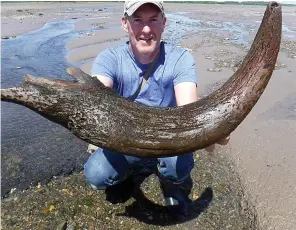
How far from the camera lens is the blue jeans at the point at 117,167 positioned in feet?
12.7

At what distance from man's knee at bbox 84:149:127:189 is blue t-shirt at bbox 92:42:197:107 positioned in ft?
2.55

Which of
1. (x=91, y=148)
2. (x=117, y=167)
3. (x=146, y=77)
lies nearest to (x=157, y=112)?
(x=146, y=77)

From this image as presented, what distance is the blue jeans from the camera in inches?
153

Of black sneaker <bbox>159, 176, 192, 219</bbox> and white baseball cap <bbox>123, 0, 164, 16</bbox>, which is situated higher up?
white baseball cap <bbox>123, 0, 164, 16</bbox>

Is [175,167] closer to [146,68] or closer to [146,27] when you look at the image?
[146,68]

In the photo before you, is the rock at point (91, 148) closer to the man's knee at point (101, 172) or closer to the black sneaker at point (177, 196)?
the man's knee at point (101, 172)

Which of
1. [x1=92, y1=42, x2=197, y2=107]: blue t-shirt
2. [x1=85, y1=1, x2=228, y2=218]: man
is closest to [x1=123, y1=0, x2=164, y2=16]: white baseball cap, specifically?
[x1=85, y1=1, x2=228, y2=218]: man

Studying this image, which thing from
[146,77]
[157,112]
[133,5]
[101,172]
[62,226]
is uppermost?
[133,5]

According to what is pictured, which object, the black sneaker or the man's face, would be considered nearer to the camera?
the man's face

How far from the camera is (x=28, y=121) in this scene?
606 centimetres

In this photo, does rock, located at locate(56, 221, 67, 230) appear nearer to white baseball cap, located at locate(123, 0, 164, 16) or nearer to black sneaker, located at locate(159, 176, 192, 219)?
black sneaker, located at locate(159, 176, 192, 219)

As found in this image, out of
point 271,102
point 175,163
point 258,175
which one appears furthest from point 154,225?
point 271,102

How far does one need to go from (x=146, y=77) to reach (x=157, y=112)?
1240mm

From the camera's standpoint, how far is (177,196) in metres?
4.01
